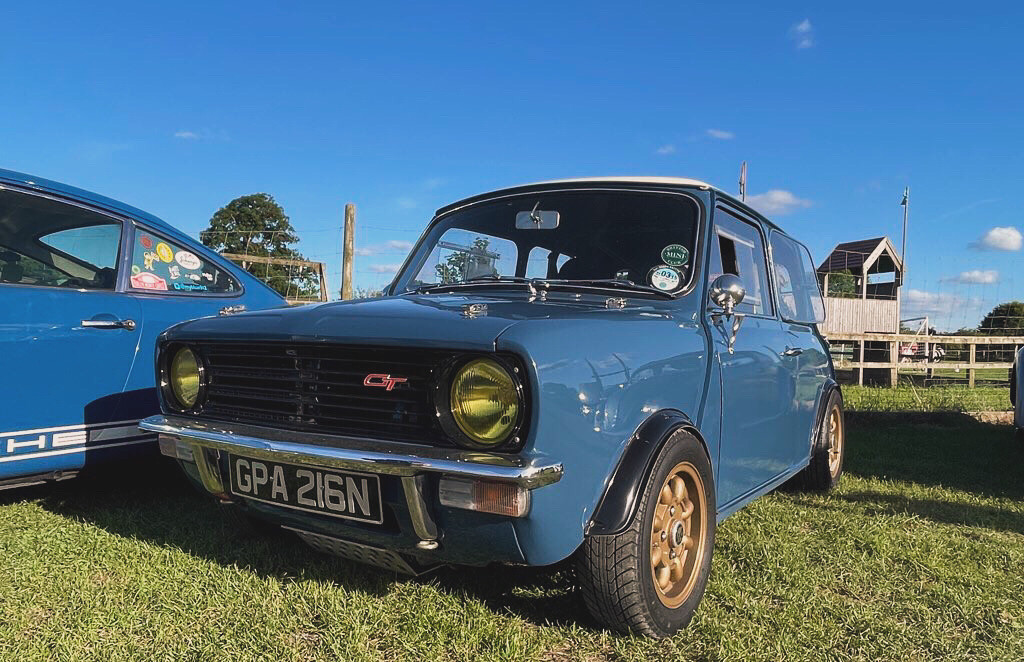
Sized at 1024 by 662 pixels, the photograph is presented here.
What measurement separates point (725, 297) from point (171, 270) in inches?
115

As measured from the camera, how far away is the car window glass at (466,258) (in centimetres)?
336

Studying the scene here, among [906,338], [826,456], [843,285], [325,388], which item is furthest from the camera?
[843,285]

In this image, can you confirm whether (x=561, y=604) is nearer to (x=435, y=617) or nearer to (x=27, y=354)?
(x=435, y=617)

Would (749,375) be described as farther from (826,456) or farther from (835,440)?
(835,440)

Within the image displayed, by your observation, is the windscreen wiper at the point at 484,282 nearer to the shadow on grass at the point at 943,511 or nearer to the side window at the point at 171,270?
the side window at the point at 171,270

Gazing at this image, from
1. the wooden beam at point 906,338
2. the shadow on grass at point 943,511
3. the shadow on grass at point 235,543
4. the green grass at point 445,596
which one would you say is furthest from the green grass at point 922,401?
the shadow on grass at point 235,543

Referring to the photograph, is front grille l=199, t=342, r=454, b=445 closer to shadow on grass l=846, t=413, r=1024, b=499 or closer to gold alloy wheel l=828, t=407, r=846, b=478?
→ gold alloy wheel l=828, t=407, r=846, b=478

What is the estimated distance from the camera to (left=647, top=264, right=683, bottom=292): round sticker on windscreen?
9.56 ft

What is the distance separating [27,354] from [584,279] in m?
2.44

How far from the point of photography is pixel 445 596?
2662mm

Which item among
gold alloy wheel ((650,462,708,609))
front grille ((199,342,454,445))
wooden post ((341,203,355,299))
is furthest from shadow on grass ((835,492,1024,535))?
wooden post ((341,203,355,299))

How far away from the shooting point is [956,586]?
2.97 m

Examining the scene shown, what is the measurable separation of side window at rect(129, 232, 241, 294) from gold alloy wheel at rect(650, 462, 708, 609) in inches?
113

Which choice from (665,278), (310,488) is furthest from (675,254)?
(310,488)
